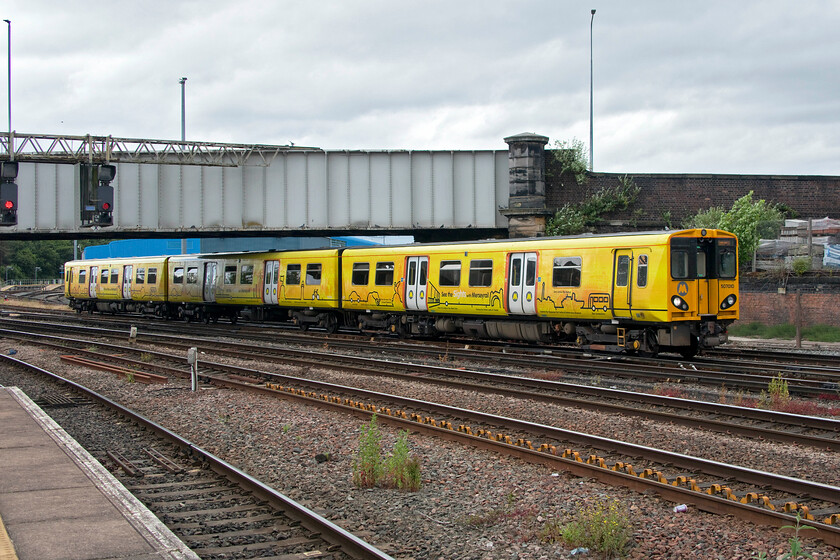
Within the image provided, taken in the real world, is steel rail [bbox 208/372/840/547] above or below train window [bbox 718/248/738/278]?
below

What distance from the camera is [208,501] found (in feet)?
25.7

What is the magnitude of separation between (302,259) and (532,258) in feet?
34.2

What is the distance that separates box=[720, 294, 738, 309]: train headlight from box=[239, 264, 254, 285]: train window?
59.5 ft

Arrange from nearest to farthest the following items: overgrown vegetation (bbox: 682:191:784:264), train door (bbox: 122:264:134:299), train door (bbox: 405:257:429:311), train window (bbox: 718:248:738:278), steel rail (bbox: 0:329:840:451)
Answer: steel rail (bbox: 0:329:840:451) < train window (bbox: 718:248:738:278) < train door (bbox: 405:257:429:311) < overgrown vegetation (bbox: 682:191:784:264) < train door (bbox: 122:264:134:299)

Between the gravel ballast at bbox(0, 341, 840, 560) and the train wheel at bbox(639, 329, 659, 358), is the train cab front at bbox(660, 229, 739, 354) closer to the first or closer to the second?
the train wheel at bbox(639, 329, 659, 358)

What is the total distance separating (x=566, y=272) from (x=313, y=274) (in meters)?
Answer: 10.9

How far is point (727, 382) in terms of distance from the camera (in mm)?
14531

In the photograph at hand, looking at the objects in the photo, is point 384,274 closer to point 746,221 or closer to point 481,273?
point 481,273

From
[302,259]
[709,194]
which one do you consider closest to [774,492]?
[302,259]

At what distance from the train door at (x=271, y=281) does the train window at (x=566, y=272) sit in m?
12.9

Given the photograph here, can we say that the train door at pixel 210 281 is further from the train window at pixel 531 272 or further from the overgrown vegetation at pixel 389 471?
the overgrown vegetation at pixel 389 471

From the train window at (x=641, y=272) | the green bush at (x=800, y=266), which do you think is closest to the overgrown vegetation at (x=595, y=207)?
the green bush at (x=800, y=266)

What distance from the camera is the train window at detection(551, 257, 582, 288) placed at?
738 inches

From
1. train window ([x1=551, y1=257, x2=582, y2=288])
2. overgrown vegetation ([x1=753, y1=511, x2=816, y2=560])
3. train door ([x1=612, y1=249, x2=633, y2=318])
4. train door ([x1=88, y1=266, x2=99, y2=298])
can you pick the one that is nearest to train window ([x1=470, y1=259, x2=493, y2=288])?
train window ([x1=551, y1=257, x2=582, y2=288])
